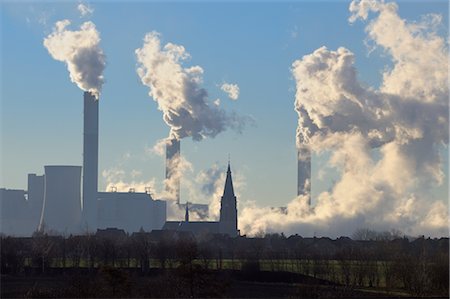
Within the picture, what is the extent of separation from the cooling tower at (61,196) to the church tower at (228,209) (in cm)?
3452

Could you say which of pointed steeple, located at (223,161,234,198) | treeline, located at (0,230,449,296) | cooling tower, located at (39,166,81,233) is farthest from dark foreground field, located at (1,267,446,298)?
cooling tower, located at (39,166,81,233)

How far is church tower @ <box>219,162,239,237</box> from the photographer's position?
167 metres

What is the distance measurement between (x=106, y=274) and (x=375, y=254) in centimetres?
2726

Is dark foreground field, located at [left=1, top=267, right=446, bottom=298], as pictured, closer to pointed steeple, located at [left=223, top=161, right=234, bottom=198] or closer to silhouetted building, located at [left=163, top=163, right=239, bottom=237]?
silhouetted building, located at [left=163, top=163, right=239, bottom=237]

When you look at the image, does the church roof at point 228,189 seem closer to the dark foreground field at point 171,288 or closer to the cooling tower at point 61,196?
the cooling tower at point 61,196

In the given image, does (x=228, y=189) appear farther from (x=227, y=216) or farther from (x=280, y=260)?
(x=280, y=260)

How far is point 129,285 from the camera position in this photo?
141 feet

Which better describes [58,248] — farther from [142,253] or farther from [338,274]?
[338,274]

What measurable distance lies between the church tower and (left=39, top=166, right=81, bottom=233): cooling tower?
3452 centimetres

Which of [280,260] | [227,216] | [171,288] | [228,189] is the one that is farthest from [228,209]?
[171,288]

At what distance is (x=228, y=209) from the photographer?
16950 centimetres

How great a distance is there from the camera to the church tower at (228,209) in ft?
547

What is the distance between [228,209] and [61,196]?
1523 inches

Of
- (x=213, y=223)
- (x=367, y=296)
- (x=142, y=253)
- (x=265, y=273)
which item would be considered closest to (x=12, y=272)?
(x=142, y=253)
